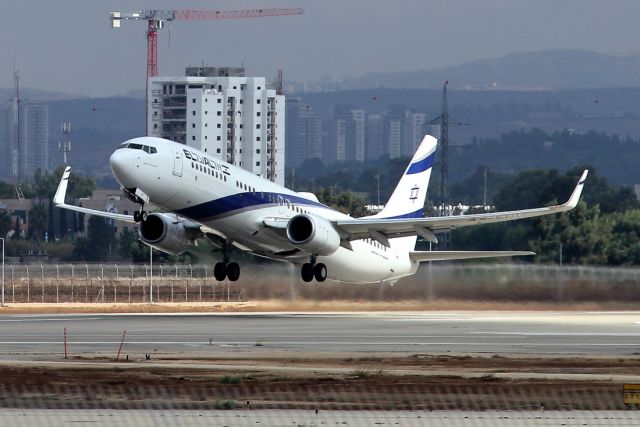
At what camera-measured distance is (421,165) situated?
2761 inches

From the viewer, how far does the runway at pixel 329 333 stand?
45000 millimetres

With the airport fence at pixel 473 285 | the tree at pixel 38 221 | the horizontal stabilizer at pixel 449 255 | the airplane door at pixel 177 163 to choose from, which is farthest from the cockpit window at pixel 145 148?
the tree at pixel 38 221

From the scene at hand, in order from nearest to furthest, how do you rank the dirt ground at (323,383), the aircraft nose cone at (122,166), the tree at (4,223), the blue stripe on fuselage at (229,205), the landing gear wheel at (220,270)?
the dirt ground at (323,383)
the aircraft nose cone at (122,166)
the blue stripe on fuselage at (229,205)
the landing gear wheel at (220,270)
the tree at (4,223)

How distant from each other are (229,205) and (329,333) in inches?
234

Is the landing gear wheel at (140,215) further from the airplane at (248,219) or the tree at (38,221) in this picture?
the tree at (38,221)

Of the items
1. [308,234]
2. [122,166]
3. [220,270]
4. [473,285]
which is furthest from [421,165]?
[122,166]

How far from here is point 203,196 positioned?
5134 cm

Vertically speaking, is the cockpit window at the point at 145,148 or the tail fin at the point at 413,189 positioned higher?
the cockpit window at the point at 145,148

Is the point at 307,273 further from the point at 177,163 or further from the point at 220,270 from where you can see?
the point at 177,163

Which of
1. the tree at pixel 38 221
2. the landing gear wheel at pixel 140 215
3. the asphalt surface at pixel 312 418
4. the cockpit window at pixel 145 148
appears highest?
the cockpit window at pixel 145 148

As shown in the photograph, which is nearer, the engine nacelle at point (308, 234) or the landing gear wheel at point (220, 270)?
the engine nacelle at point (308, 234)

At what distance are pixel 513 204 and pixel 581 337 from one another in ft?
278

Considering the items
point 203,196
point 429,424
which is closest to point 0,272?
point 203,196

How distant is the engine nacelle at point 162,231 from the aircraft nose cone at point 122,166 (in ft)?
21.6
